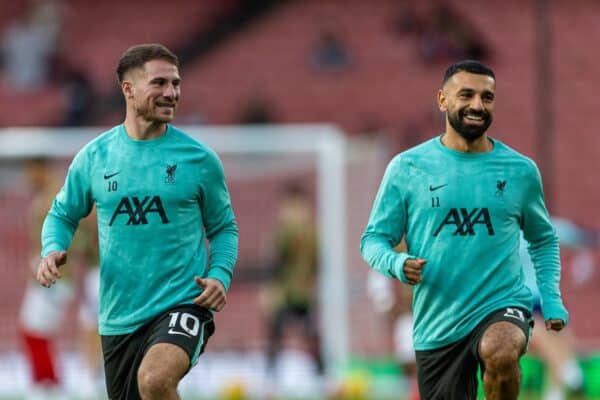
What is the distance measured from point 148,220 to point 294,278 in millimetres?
8691

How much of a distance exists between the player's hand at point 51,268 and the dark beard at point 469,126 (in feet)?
6.12

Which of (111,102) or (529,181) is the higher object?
(111,102)

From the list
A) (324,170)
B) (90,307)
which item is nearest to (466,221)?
(90,307)

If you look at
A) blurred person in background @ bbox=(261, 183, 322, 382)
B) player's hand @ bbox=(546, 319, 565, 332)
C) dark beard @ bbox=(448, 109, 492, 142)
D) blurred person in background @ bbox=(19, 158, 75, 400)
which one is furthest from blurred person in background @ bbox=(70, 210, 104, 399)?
player's hand @ bbox=(546, 319, 565, 332)

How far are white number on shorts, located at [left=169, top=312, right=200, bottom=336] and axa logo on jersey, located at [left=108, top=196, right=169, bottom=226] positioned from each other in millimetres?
437

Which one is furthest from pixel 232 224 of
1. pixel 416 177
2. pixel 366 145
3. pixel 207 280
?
pixel 366 145

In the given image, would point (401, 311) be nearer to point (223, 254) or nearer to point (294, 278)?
point (294, 278)

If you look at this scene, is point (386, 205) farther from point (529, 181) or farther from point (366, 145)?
point (366, 145)

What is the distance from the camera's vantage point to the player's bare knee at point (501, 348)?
7.00 metres

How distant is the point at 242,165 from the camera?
1750 cm

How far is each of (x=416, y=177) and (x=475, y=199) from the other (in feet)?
0.96

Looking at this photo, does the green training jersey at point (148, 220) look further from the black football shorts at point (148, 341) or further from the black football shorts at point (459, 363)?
the black football shorts at point (459, 363)

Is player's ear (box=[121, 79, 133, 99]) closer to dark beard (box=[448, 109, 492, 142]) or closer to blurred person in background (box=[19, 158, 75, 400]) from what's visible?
dark beard (box=[448, 109, 492, 142])

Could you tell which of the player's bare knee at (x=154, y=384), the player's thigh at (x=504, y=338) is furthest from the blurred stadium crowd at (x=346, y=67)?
the player's bare knee at (x=154, y=384)
